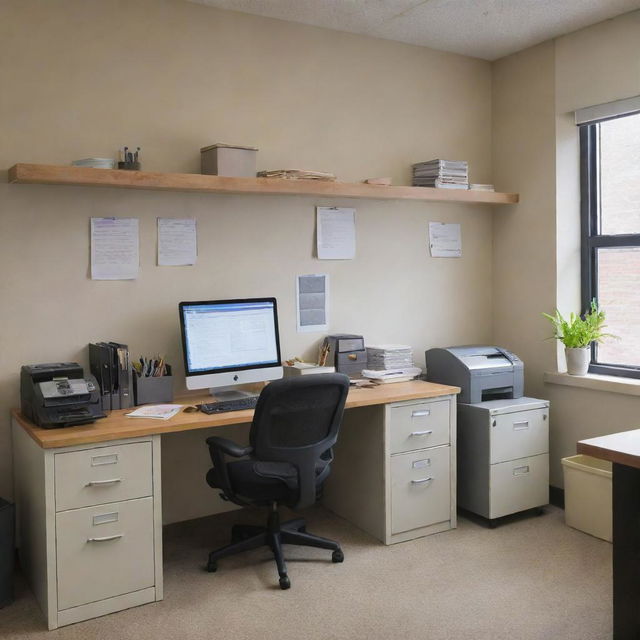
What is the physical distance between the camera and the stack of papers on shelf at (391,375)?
12.2ft

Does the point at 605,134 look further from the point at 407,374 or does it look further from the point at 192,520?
the point at 192,520

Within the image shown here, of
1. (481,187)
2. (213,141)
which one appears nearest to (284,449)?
(213,141)

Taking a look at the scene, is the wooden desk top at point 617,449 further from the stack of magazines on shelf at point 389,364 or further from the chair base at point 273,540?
the stack of magazines on shelf at point 389,364

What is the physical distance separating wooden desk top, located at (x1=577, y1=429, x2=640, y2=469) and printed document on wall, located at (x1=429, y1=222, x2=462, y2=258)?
2.06 meters

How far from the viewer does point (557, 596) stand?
288 cm

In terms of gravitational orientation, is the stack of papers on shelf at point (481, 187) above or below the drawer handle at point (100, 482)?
above

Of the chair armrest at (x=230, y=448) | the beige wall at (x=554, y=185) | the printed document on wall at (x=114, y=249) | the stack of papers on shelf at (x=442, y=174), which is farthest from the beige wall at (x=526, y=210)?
the printed document on wall at (x=114, y=249)

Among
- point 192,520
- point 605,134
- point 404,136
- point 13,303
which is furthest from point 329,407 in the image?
point 605,134

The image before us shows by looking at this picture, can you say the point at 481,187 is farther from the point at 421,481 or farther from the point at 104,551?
the point at 104,551

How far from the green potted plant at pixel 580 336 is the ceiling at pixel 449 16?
1.55 m

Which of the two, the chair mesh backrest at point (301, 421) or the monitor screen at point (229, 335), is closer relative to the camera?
the chair mesh backrest at point (301, 421)

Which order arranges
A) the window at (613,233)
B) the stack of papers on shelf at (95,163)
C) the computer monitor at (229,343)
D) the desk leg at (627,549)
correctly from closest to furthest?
the desk leg at (627,549) → the stack of papers on shelf at (95,163) → the computer monitor at (229,343) → the window at (613,233)

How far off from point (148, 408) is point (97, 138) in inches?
49.9

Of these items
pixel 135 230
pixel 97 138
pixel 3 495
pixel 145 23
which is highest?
pixel 145 23
